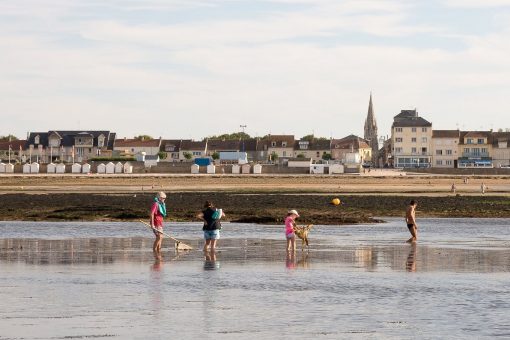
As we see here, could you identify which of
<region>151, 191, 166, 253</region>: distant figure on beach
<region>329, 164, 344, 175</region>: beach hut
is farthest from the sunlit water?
<region>329, 164, 344, 175</region>: beach hut

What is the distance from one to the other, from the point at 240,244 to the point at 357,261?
701 cm

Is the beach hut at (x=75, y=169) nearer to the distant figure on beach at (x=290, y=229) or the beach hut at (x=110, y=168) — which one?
the beach hut at (x=110, y=168)

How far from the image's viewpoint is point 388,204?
68188 mm

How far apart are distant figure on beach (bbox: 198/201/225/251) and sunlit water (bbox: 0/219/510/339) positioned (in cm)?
51

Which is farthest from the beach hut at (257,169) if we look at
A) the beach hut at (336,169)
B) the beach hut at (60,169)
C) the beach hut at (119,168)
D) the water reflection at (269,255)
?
the water reflection at (269,255)

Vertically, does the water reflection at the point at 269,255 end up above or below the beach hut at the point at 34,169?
below

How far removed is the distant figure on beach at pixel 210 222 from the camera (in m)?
32.8

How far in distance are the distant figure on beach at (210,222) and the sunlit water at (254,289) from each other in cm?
51

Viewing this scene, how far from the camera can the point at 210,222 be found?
33.1 meters

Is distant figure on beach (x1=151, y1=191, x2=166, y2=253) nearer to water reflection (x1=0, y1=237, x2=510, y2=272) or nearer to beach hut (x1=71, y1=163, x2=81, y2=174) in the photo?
water reflection (x1=0, y1=237, x2=510, y2=272)

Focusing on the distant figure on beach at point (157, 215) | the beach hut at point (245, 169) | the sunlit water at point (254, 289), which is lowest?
the sunlit water at point (254, 289)

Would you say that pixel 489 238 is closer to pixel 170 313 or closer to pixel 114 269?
pixel 114 269

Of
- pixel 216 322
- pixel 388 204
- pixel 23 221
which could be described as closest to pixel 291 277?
pixel 216 322

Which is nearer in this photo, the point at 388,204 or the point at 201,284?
the point at 201,284
